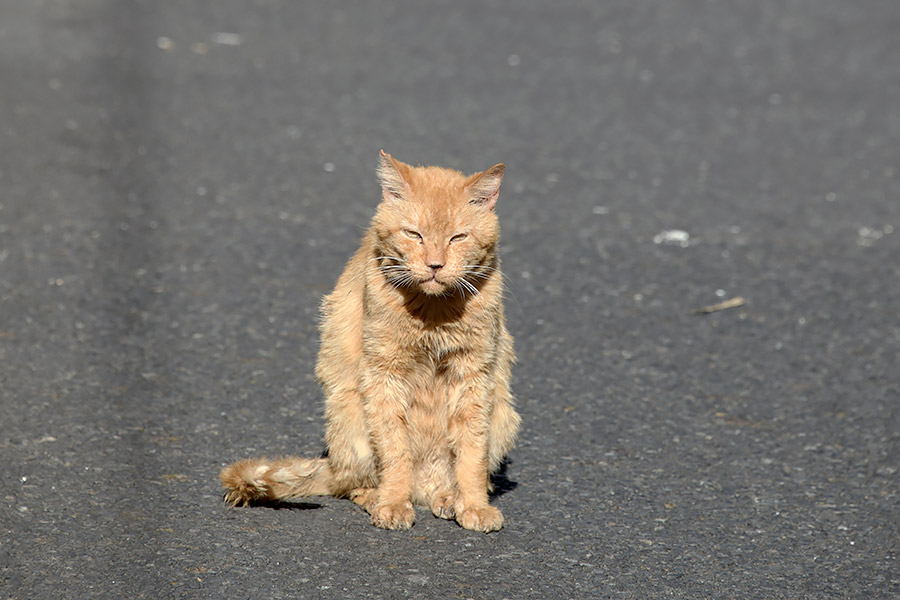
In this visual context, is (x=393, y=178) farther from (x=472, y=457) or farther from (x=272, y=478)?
(x=272, y=478)

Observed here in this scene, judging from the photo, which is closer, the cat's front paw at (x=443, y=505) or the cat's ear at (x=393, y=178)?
the cat's ear at (x=393, y=178)

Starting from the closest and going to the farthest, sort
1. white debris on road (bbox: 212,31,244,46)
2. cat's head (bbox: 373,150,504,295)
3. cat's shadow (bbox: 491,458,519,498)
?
cat's head (bbox: 373,150,504,295) < cat's shadow (bbox: 491,458,519,498) < white debris on road (bbox: 212,31,244,46)

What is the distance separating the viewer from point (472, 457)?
395cm

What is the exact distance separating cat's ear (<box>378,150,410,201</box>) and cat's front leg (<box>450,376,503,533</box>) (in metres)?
0.73

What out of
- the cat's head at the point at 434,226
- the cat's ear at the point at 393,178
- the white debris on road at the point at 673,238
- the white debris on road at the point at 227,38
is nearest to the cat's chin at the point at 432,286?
the cat's head at the point at 434,226

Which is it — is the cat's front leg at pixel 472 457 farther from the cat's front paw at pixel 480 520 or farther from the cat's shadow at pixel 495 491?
the cat's shadow at pixel 495 491

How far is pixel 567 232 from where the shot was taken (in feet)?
22.7

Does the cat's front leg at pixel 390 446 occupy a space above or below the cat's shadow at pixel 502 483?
above

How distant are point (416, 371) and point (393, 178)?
28.1 inches

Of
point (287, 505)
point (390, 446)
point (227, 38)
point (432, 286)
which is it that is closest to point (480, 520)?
point (390, 446)

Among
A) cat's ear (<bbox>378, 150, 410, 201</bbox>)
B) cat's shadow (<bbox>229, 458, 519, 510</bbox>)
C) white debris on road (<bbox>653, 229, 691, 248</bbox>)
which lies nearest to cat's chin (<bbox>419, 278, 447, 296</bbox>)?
cat's ear (<bbox>378, 150, 410, 201</bbox>)

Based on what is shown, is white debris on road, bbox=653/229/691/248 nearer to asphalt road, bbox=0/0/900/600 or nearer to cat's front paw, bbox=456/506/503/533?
asphalt road, bbox=0/0/900/600

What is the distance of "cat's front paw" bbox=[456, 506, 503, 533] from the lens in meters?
3.90

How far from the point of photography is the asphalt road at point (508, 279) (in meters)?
3.81
